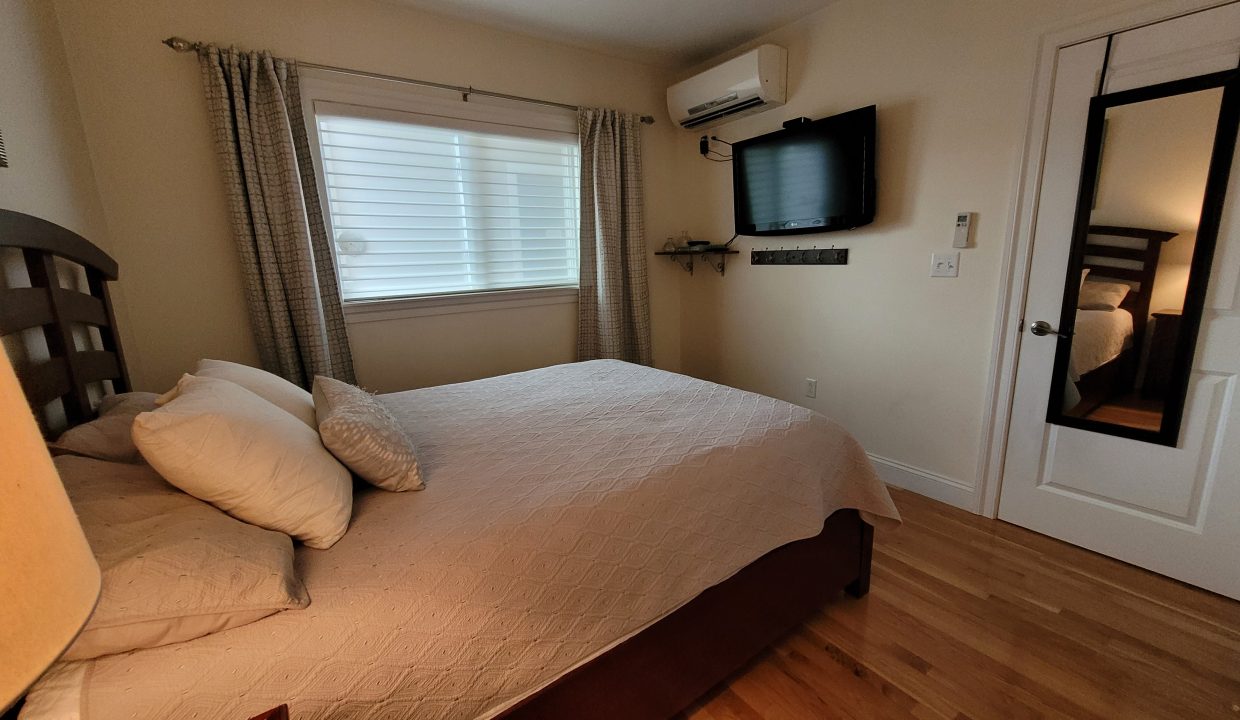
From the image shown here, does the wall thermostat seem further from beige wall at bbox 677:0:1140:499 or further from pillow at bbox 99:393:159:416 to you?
pillow at bbox 99:393:159:416

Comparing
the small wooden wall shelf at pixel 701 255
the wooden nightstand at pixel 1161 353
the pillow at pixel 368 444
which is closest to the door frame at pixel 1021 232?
the wooden nightstand at pixel 1161 353

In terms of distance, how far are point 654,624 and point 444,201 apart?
2.53m

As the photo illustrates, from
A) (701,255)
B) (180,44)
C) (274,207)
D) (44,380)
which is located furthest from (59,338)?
(701,255)

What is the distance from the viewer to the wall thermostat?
231 cm

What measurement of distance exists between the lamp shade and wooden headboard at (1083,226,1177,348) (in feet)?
9.42

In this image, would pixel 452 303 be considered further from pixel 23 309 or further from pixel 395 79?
pixel 23 309

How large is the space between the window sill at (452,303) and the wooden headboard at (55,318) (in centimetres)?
103

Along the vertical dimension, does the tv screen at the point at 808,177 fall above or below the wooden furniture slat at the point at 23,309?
above

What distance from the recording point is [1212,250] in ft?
5.73

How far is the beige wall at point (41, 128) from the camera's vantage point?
1443 mm

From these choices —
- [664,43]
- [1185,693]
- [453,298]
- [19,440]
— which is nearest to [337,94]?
[453,298]

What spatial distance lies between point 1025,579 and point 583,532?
6.33 ft

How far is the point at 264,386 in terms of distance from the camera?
1471 millimetres

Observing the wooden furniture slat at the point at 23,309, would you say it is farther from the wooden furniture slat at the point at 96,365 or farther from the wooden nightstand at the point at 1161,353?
the wooden nightstand at the point at 1161,353
